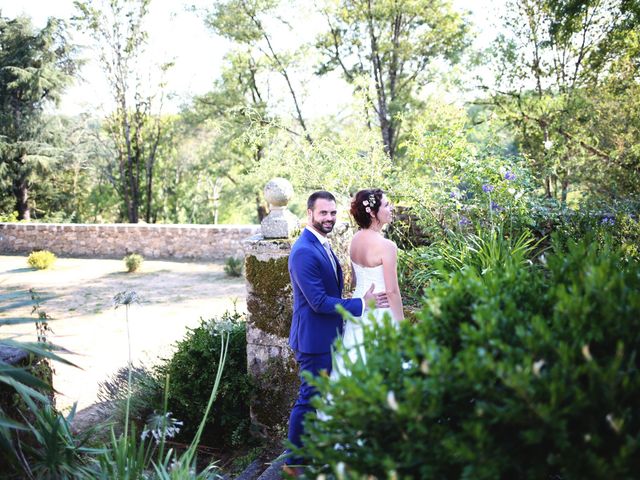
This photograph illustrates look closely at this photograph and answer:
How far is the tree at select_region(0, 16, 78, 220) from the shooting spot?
22.4 metres

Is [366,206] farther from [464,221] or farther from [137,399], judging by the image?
[137,399]

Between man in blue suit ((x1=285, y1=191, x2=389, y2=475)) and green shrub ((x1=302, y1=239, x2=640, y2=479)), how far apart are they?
4.49 ft

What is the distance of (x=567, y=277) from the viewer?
152 centimetres

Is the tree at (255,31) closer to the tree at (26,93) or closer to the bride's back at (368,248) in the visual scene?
the tree at (26,93)

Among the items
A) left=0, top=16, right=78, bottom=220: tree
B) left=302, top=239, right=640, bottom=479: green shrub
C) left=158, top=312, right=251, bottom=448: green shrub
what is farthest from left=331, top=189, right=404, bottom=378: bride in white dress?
left=0, top=16, right=78, bottom=220: tree

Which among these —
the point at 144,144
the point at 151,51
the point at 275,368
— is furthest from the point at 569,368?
the point at 144,144

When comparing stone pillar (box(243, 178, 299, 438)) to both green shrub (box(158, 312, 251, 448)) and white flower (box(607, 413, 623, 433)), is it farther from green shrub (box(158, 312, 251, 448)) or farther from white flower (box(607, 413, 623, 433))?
white flower (box(607, 413, 623, 433))

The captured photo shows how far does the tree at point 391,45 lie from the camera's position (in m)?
15.3

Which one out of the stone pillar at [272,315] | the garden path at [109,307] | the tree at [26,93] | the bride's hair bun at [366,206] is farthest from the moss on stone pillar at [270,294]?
the tree at [26,93]

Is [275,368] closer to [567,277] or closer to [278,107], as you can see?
[567,277]

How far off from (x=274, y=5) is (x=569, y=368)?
18.0m

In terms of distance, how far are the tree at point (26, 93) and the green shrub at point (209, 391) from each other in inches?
885

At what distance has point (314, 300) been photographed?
277 cm

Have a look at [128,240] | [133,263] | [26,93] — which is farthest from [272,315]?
[26,93]
